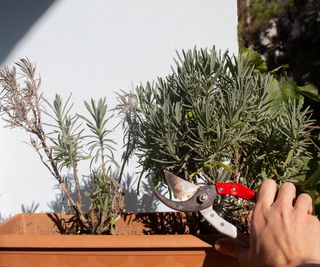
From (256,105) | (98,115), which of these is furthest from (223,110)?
(98,115)

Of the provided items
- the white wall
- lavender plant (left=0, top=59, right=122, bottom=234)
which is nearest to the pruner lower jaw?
lavender plant (left=0, top=59, right=122, bottom=234)

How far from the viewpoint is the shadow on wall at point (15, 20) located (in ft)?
5.39

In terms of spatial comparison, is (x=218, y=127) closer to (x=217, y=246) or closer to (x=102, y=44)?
(x=217, y=246)

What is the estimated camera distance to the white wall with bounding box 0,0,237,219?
159cm

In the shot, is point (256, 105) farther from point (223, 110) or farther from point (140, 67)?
point (140, 67)

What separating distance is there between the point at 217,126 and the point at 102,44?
2.30 feet

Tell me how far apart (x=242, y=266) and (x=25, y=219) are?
2.09 feet

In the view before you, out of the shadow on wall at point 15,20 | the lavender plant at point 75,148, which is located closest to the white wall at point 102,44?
the shadow on wall at point 15,20

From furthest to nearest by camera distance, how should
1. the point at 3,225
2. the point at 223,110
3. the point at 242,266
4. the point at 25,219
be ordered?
1. the point at 25,219
2. the point at 3,225
3. the point at 223,110
4. the point at 242,266

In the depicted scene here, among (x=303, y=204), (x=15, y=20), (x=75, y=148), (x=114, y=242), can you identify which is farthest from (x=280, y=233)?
(x=15, y=20)

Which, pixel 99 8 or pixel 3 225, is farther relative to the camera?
pixel 99 8

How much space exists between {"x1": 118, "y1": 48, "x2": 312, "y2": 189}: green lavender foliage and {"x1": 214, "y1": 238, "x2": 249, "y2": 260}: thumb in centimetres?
16

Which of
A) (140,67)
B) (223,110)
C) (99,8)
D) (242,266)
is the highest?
(99,8)

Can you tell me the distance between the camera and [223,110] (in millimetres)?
1076
